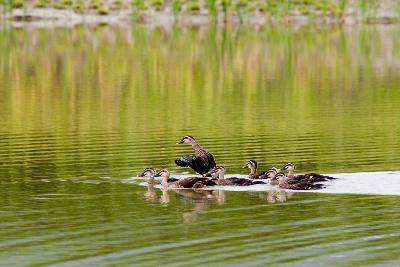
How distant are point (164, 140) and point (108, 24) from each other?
5270 cm

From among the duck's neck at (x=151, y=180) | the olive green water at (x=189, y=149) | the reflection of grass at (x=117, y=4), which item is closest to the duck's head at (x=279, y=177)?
the olive green water at (x=189, y=149)

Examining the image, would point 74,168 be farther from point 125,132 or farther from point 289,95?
point 289,95

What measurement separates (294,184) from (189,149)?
5876 millimetres

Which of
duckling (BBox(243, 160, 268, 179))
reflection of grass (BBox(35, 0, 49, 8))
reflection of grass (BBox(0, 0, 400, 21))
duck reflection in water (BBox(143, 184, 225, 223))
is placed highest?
duckling (BBox(243, 160, 268, 179))

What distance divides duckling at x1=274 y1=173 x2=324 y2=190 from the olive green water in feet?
1.20

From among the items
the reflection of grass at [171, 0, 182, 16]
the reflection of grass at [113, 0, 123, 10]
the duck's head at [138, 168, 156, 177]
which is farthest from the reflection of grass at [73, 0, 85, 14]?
the duck's head at [138, 168, 156, 177]

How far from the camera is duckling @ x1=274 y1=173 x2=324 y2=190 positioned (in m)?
21.4

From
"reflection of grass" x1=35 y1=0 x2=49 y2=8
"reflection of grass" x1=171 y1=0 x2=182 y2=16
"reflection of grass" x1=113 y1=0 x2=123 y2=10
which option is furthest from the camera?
"reflection of grass" x1=113 y1=0 x2=123 y2=10

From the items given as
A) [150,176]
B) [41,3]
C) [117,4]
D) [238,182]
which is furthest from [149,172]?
[117,4]

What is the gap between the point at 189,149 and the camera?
2720cm

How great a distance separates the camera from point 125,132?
29.9 meters

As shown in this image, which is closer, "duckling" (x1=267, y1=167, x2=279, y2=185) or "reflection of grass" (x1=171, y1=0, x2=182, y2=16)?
"duckling" (x1=267, y1=167, x2=279, y2=185)

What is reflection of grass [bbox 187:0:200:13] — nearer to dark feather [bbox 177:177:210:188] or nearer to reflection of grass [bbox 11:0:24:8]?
reflection of grass [bbox 11:0:24:8]

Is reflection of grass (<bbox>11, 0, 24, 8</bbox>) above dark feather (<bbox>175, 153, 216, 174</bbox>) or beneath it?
beneath
